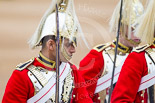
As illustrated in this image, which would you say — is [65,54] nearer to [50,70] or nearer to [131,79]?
[50,70]

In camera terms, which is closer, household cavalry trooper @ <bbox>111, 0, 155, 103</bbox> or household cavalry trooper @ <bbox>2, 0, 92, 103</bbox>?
household cavalry trooper @ <bbox>2, 0, 92, 103</bbox>

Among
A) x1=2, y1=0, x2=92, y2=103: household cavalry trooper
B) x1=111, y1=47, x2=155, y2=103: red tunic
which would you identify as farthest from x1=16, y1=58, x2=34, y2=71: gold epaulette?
x1=111, y1=47, x2=155, y2=103: red tunic

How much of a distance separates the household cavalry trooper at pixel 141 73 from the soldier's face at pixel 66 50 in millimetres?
381

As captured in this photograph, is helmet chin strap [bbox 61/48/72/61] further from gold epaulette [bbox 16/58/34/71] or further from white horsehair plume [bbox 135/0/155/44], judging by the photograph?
white horsehair plume [bbox 135/0/155/44]

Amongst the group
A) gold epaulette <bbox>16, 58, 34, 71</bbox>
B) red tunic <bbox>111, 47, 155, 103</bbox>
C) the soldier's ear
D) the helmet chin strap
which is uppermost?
the soldier's ear

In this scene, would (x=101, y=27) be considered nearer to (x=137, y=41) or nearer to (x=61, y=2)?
(x=61, y=2)

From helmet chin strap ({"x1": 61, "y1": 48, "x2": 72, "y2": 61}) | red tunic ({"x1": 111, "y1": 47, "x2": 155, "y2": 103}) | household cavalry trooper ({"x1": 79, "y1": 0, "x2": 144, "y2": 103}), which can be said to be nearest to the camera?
helmet chin strap ({"x1": 61, "y1": 48, "x2": 72, "y2": 61})

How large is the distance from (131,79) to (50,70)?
399mm

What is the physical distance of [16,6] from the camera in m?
3.48

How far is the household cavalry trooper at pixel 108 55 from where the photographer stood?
10.1 ft

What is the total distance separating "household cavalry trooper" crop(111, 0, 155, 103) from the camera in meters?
2.97

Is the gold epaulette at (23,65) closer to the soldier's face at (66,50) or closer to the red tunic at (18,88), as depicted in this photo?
the red tunic at (18,88)

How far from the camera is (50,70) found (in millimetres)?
2797

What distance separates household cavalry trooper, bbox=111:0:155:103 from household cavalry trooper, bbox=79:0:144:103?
0.37 feet
